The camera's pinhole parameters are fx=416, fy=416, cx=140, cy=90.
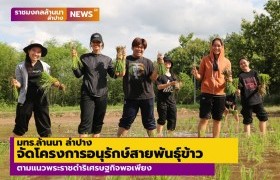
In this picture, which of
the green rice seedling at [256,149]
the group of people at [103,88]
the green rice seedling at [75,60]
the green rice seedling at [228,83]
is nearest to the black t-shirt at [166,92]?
the group of people at [103,88]

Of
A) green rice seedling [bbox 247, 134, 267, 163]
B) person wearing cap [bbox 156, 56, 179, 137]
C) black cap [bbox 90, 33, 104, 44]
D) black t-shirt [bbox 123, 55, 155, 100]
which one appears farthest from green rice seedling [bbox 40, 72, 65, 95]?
green rice seedling [bbox 247, 134, 267, 163]

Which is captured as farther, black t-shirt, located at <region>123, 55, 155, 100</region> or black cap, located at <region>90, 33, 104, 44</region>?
black t-shirt, located at <region>123, 55, 155, 100</region>

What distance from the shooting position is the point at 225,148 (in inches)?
201

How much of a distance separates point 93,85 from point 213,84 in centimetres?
207

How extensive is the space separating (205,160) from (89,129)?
219 centimetres

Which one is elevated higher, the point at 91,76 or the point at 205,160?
the point at 91,76

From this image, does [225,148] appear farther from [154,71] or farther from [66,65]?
[66,65]

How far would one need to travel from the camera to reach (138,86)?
6816 mm

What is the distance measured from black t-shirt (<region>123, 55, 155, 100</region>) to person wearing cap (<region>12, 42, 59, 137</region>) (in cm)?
134

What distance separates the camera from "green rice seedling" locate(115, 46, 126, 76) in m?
6.41

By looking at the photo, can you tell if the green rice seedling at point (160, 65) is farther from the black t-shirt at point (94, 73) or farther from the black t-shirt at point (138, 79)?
the black t-shirt at point (94, 73)

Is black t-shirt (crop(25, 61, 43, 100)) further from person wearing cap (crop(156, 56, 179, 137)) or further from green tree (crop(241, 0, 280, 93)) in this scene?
green tree (crop(241, 0, 280, 93))

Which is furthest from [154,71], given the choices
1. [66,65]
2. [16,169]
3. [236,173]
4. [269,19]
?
[66,65]

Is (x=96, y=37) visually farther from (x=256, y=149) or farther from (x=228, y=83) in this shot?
(x=256, y=149)
